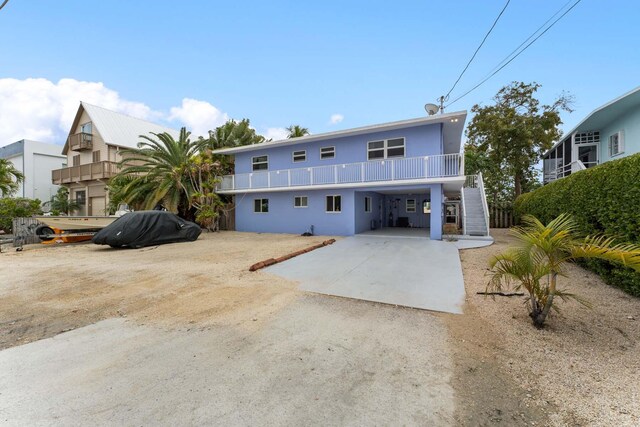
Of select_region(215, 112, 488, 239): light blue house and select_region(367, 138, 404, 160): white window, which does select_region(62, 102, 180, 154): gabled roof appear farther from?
select_region(367, 138, 404, 160): white window

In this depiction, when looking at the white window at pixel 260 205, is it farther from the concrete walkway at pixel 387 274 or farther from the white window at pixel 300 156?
the concrete walkway at pixel 387 274

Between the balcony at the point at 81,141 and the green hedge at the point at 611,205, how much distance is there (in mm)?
31459

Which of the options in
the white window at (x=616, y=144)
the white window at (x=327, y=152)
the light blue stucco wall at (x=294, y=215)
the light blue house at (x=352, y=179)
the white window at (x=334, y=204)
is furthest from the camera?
the white window at (x=327, y=152)

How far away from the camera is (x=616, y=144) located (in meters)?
13.0

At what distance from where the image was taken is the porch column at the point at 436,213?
1212 centimetres

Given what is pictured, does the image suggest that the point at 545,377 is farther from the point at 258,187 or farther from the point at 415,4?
the point at 258,187

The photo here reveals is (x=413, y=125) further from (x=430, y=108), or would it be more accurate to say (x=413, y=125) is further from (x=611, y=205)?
(x=611, y=205)

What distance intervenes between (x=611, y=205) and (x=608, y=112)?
10.5 m

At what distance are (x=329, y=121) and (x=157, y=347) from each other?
27.5m

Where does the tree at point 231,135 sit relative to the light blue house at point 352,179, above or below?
above

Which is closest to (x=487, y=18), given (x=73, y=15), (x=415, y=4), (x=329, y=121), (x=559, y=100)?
(x=415, y=4)

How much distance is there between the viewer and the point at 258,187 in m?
16.5

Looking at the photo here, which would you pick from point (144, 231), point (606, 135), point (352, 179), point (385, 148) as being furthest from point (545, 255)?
point (606, 135)

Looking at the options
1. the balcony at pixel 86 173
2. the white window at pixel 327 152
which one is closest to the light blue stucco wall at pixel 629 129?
the white window at pixel 327 152
